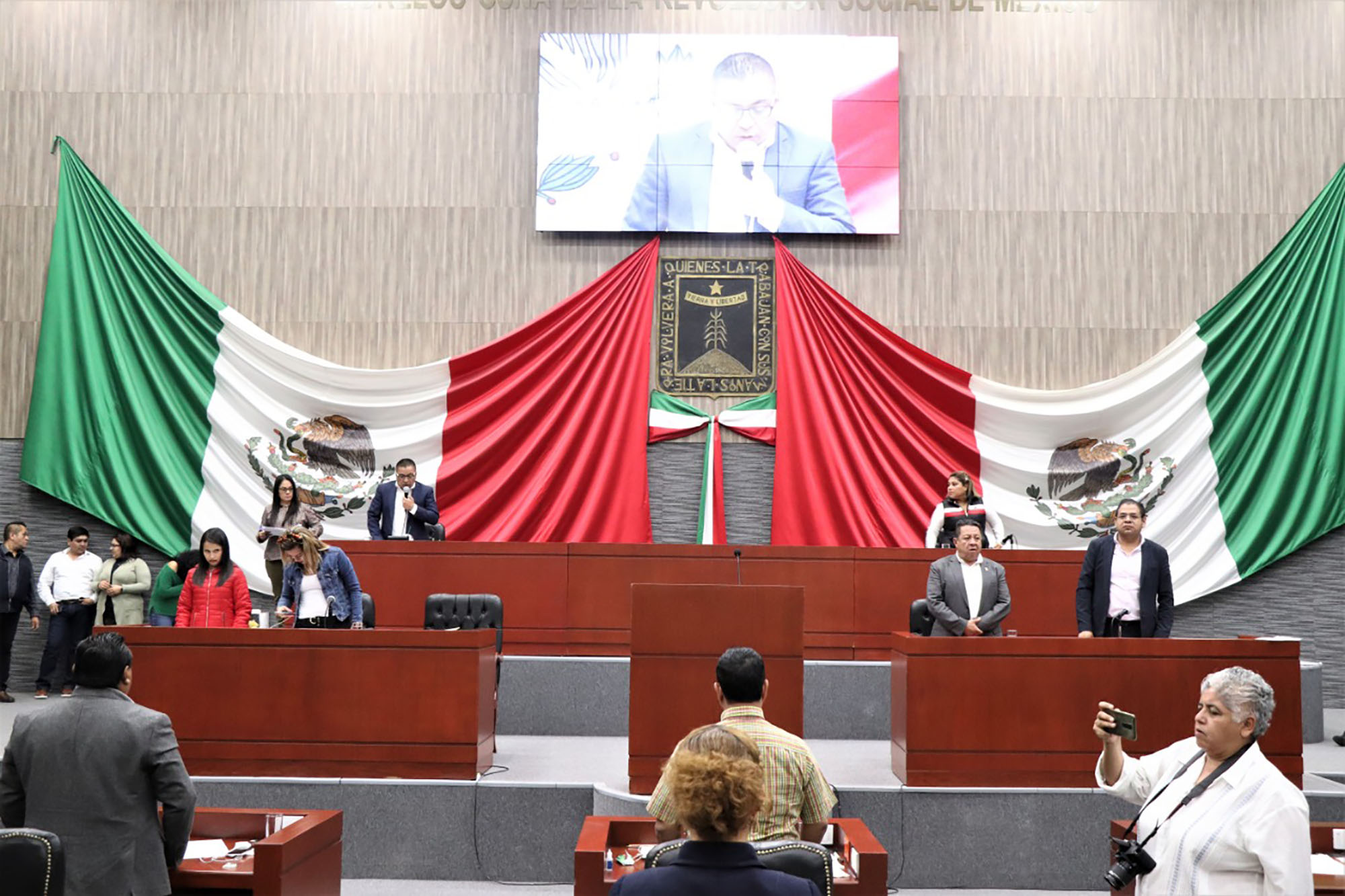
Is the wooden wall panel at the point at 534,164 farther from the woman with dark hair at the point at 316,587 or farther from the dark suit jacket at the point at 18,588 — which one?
the woman with dark hair at the point at 316,587

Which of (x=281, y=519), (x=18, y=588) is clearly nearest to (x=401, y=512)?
(x=281, y=519)

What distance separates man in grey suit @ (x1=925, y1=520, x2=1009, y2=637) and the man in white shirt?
5.94 metres

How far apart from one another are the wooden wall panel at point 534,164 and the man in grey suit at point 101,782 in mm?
6634

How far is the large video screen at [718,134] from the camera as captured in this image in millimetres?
9789

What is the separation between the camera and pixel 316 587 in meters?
6.39

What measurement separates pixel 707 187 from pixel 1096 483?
3.82 metres

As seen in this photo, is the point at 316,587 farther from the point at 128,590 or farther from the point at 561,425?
the point at 561,425

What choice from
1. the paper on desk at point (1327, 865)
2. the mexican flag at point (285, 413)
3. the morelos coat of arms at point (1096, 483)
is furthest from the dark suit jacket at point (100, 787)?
the morelos coat of arms at point (1096, 483)

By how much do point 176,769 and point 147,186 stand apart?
778cm

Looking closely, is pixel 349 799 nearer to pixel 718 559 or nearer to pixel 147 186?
pixel 718 559

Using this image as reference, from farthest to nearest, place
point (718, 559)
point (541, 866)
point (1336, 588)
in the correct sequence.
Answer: point (1336, 588), point (718, 559), point (541, 866)

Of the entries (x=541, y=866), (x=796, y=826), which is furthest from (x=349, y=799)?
(x=796, y=826)

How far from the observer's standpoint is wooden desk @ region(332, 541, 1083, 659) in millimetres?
8023

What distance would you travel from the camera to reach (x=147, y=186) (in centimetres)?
993
